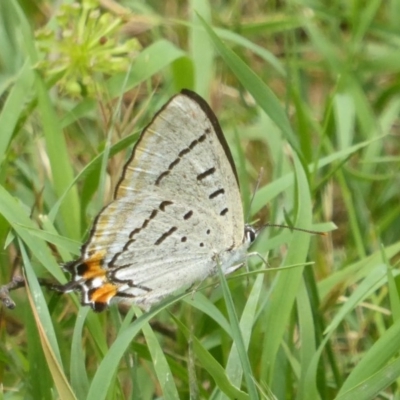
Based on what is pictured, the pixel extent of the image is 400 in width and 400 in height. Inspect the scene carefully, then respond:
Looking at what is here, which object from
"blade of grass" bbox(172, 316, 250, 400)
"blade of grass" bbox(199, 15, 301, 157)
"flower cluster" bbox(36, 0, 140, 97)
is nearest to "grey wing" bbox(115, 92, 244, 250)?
"blade of grass" bbox(199, 15, 301, 157)

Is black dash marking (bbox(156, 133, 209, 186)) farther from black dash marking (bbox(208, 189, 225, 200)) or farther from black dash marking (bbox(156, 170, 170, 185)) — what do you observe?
black dash marking (bbox(208, 189, 225, 200))

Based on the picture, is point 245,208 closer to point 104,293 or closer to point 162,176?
point 162,176

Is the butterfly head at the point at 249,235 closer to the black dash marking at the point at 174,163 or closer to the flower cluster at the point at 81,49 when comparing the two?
the black dash marking at the point at 174,163

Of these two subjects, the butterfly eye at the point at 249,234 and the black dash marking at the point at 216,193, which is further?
the butterfly eye at the point at 249,234

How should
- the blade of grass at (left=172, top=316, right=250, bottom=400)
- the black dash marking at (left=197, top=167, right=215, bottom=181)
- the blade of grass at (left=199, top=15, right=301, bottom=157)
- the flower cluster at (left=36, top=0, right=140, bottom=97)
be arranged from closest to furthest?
the blade of grass at (left=172, top=316, right=250, bottom=400) < the black dash marking at (left=197, top=167, right=215, bottom=181) < the blade of grass at (left=199, top=15, right=301, bottom=157) < the flower cluster at (left=36, top=0, right=140, bottom=97)

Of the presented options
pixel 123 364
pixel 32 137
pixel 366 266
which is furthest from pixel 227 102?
pixel 123 364

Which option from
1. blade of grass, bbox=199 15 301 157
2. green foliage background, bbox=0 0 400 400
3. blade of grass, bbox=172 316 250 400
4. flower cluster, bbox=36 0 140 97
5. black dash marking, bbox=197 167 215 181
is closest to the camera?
blade of grass, bbox=172 316 250 400

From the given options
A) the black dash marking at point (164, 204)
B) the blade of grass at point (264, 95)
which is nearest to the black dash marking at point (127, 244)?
the black dash marking at point (164, 204)

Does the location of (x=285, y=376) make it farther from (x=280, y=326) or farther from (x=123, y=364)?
(x=123, y=364)
